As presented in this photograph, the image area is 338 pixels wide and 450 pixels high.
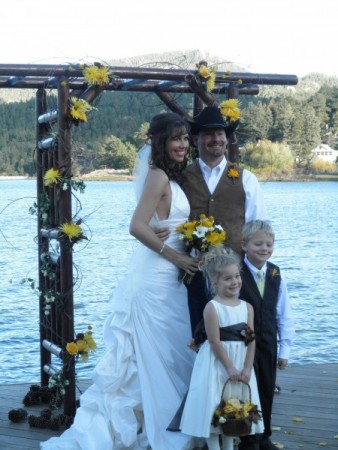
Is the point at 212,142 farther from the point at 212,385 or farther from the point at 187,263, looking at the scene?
the point at 212,385

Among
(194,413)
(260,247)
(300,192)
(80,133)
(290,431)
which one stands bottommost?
(300,192)

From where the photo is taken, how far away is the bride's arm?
4.65 metres

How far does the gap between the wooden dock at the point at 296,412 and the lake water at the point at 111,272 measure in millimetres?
928

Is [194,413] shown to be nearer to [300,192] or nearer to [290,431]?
[290,431]

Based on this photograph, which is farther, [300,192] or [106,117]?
[300,192]

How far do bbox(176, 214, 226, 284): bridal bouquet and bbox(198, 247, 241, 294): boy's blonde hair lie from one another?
8 cm

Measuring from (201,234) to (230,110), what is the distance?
3.61 feet

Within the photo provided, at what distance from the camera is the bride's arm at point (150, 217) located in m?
4.65

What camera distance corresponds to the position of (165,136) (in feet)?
15.3

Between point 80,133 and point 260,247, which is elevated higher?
point 80,133

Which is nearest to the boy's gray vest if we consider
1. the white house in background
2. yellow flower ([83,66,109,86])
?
yellow flower ([83,66,109,86])

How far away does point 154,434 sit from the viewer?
187 inches

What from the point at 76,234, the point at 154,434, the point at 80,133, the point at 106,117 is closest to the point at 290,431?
the point at 154,434

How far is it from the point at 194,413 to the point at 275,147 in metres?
2.91
